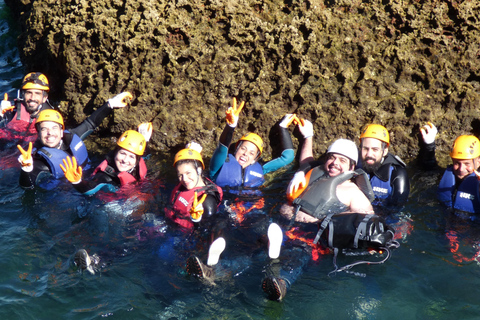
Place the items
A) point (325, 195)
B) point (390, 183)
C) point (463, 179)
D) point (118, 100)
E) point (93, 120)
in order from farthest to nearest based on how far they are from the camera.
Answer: point (93, 120) → point (118, 100) → point (390, 183) → point (463, 179) → point (325, 195)

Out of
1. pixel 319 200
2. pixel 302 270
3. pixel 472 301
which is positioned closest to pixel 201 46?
pixel 319 200

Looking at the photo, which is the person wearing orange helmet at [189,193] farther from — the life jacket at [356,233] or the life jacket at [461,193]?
the life jacket at [461,193]

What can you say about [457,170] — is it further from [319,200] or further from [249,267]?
[249,267]

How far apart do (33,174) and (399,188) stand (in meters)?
5.76

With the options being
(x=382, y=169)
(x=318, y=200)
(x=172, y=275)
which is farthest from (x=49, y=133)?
(x=382, y=169)

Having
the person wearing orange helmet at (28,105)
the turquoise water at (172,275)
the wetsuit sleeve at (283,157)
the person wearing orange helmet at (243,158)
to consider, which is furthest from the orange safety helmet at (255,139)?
the person wearing orange helmet at (28,105)

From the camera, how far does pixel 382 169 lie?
695 centimetres

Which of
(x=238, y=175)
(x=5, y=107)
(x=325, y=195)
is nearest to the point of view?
(x=325, y=195)

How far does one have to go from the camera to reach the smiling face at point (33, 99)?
896 cm

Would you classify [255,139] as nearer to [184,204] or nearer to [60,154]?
[184,204]

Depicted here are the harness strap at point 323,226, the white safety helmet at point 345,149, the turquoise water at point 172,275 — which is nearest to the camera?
the turquoise water at point 172,275

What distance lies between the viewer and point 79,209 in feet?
23.3

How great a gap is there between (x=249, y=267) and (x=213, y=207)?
1037 mm

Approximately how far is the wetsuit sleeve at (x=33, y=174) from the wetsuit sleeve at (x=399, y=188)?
18.2 feet
